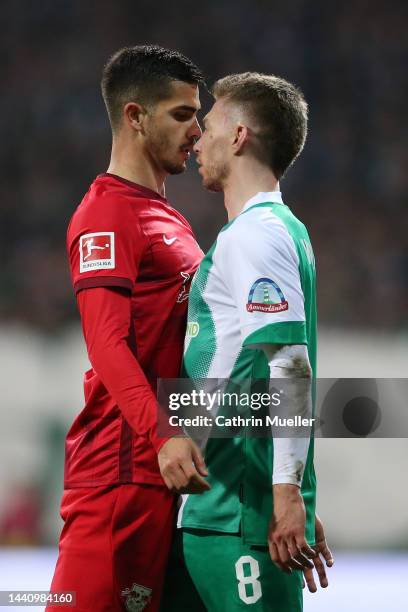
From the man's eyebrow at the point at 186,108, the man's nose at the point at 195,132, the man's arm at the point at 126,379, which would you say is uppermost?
the man's eyebrow at the point at 186,108

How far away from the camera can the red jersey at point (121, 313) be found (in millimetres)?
2236

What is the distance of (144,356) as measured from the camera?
7.70 ft

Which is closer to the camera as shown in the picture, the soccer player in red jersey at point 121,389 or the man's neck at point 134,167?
the soccer player in red jersey at point 121,389

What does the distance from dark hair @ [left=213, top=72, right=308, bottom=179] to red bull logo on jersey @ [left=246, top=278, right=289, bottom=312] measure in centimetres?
46

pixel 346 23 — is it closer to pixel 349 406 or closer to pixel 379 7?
pixel 379 7

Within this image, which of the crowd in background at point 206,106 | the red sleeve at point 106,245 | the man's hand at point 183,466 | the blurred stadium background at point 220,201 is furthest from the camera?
the crowd in background at point 206,106

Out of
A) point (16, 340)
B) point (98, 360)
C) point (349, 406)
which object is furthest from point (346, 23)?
point (98, 360)

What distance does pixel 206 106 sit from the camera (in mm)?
8328

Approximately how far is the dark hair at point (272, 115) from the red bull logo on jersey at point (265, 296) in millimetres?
464

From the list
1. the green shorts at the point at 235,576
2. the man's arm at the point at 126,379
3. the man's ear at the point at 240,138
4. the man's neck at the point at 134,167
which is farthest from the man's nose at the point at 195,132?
the green shorts at the point at 235,576

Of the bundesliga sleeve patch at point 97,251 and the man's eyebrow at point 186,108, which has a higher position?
the man's eyebrow at point 186,108

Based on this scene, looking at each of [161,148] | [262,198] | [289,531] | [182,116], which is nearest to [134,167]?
[161,148]

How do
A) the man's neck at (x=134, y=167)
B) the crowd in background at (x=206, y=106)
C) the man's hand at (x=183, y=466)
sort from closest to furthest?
the man's hand at (x=183, y=466) → the man's neck at (x=134, y=167) → the crowd in background at (x=206, y=106)

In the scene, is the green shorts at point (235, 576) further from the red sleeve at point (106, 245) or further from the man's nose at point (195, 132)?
the man's nose at point (195, 132)
